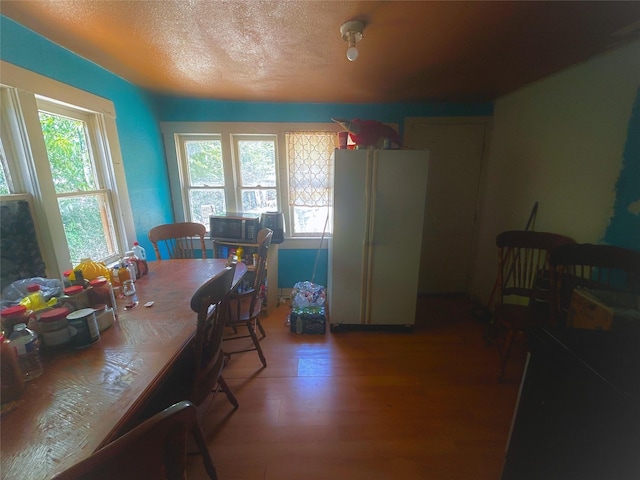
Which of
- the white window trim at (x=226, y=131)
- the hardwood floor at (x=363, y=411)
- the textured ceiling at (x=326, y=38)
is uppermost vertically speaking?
the textured ceiling at (x=326, y=38)

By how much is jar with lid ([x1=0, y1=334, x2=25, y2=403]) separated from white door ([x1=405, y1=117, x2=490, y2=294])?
310 cm

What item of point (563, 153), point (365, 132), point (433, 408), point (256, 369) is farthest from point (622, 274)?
point (256, 369)

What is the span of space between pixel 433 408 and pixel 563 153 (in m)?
2.07

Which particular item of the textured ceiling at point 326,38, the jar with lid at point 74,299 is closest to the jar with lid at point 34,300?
the jar with lid at point 74,299

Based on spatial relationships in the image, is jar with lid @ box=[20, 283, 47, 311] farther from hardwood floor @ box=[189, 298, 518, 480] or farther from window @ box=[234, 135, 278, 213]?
window @ box=[234, 135, 278, 213]

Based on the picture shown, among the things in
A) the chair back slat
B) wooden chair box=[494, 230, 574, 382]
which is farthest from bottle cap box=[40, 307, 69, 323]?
the chair back slat

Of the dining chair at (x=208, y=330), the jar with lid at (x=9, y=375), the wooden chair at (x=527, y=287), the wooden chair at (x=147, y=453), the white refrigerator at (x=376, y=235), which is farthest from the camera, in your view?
the white refrigerator at (x=376, y=235)

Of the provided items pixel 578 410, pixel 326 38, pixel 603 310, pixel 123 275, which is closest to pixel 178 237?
pixel 123 275

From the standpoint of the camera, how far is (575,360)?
30.2 inches

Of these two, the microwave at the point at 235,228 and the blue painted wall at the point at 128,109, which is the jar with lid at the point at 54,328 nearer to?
the blue painted wall at the point at 128,109

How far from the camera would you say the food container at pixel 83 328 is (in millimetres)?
933

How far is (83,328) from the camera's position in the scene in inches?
37.2

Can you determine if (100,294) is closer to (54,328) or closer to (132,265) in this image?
(54,328)

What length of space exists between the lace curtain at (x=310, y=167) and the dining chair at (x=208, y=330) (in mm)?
1824
